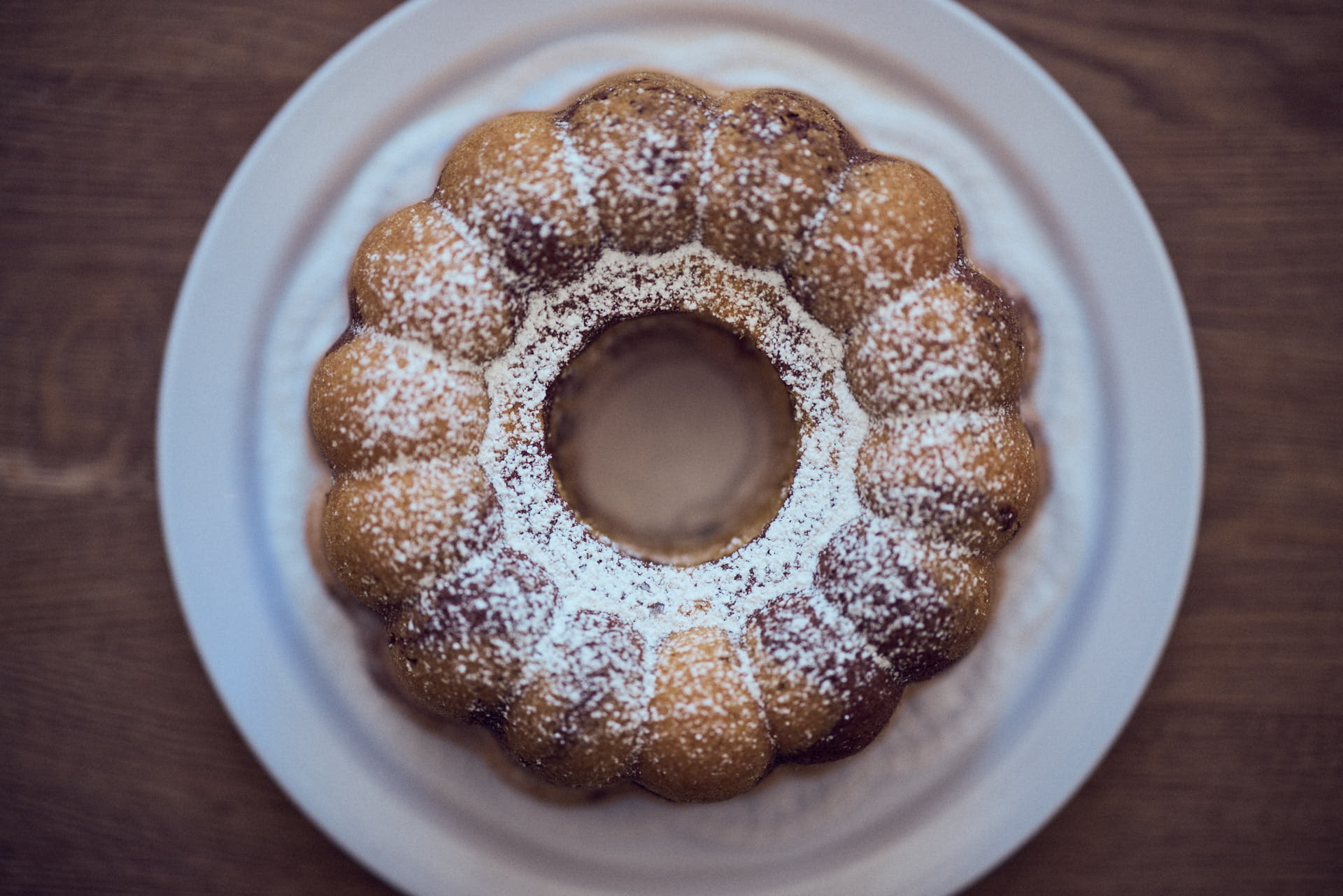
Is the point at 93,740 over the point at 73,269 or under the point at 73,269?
under

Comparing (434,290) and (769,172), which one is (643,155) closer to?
(769,172)

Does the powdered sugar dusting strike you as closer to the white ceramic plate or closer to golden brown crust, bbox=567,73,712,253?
golden brown crust, bbox=567,73,712,253

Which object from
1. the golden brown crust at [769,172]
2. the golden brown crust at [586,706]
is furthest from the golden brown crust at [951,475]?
the golden brown crust at [586,706]

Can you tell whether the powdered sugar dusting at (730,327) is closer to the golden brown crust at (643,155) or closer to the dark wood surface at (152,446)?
the golden brown crust at (643,155)

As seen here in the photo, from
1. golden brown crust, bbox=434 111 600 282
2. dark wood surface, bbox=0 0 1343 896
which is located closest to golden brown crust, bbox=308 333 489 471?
golden brown crust, bbox=434 111 600 282

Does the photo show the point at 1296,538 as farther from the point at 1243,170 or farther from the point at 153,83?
the point at 153,83

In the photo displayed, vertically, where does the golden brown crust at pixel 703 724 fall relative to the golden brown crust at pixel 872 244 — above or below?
below

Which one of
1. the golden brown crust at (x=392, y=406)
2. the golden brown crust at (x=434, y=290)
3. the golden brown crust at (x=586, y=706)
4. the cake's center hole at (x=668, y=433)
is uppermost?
the golden brown crust at (x=434, y=290)

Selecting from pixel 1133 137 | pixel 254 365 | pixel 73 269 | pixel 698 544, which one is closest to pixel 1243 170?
pixel 1133 137
